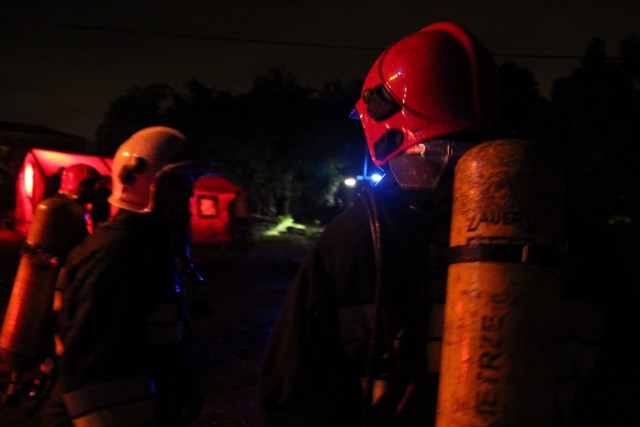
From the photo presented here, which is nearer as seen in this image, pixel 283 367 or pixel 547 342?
pixel 547 342

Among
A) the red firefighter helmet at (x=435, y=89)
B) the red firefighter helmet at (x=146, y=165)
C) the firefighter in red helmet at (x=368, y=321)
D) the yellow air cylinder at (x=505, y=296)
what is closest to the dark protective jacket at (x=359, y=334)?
the firefighter in red helmet at (x=368, y=321)

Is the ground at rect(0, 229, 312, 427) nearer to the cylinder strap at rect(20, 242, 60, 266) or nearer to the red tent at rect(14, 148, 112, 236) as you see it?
the red tent at rect(14, 148, 112, 236)

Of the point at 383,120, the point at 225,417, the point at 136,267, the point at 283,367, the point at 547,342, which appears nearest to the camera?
the point at 547,342

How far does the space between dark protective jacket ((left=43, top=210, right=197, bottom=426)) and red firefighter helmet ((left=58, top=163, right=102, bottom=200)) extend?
2316mm

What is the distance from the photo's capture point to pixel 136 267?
2025 millimetres

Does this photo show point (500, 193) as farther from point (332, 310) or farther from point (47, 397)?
point (47, 397)

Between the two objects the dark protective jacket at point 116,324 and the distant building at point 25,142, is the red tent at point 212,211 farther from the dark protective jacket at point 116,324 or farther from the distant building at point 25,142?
the dark protective jacket at point 116,324

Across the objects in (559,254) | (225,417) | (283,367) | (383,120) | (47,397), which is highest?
(383,120)

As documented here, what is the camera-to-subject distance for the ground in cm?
468

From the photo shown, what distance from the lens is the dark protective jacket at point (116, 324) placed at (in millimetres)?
1826

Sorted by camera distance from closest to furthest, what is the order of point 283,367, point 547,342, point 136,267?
point 547,342, point 283,367, point 136,267

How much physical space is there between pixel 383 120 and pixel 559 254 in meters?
0.67

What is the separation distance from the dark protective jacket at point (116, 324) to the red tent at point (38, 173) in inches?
514

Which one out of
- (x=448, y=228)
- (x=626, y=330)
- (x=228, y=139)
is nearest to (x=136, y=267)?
(x=448, y=228)
